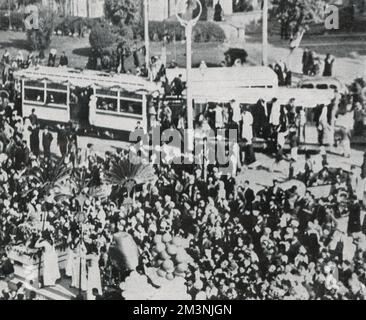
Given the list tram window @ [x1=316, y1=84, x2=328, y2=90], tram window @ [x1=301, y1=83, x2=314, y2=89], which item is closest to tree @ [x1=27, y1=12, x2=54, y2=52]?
tram window @ [x1=301, y1=83, x2=314, y2=89]

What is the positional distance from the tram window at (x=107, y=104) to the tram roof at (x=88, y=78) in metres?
0.17

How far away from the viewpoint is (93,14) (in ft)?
24.6

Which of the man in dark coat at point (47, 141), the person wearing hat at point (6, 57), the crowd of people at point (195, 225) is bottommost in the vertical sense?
the crowd of people at point (195, 225)

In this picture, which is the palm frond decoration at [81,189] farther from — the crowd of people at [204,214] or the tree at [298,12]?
the tree at [298,12]

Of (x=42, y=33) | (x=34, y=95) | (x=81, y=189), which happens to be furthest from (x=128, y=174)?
(x=42, y=33)

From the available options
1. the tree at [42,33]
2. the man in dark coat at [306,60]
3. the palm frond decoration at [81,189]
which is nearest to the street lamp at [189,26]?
the palm frond decoration at [81,189]

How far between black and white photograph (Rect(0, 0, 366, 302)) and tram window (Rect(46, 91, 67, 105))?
0.04ft

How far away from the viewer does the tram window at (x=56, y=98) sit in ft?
25.2

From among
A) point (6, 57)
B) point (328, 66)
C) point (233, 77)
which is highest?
point (6, 57)

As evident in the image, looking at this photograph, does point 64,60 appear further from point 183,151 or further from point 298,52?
point 298,52

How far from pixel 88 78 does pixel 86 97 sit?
233 mm

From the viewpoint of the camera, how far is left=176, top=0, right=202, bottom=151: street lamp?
23.9ft

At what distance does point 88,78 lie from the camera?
7625mm

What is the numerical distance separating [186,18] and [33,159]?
2.50m
